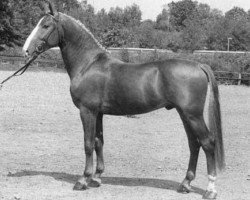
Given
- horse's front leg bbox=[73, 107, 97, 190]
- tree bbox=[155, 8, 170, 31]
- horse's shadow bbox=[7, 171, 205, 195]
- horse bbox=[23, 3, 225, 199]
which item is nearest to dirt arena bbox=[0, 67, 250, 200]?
horse's shadow bbox=[7, 171, 205, 195]

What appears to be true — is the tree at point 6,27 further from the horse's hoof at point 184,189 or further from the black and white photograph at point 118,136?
the horse's hoof at point 184,189

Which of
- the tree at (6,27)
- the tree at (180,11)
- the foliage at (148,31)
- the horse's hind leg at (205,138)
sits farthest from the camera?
the tree at (180,11)

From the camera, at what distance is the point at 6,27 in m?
34.2

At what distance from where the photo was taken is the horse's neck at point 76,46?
276 inches

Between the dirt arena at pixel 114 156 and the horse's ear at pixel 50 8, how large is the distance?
2.35 metres

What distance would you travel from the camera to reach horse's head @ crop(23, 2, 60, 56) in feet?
22.5

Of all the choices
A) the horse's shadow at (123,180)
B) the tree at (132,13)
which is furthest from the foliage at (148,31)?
the horse's shadow at (123,180)

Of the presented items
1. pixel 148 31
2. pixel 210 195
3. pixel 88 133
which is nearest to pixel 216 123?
pixel 210 195

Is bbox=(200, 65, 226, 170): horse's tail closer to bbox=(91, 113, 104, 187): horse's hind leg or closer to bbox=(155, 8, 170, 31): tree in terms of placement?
bbox=(91, 113, 104, 187): horse's hind leg

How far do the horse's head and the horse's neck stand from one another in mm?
144

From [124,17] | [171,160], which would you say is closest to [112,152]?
[171,160]

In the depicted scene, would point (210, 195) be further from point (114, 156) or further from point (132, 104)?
point (114, 156)

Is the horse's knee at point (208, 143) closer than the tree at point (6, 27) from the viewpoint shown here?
Yes

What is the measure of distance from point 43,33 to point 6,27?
93.2 feet
